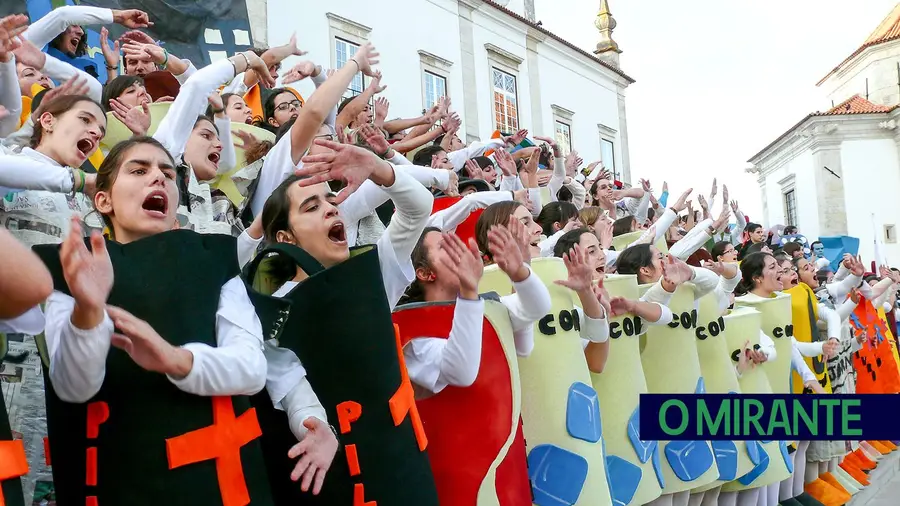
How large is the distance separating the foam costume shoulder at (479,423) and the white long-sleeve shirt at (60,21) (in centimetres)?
300

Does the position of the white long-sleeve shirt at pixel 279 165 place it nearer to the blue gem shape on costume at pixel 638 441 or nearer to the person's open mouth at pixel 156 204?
the person's open mouth at pixel 156 204

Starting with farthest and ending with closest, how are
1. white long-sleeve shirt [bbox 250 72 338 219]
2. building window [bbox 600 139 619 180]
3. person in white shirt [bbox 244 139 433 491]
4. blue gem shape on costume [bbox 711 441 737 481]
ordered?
1. building window [bbox 600 139 619 180]
2. blue gem shape on costume [bbox 711 441 737 481]
3. white long-sleeve shirt [bbox 250 72 338 219]
4. person in white shirt [bbox 244 139 433 491]

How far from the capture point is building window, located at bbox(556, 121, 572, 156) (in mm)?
24781

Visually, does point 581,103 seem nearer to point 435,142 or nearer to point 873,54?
point 873,54

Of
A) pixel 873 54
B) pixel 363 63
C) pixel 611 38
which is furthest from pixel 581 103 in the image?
pixel 363 63

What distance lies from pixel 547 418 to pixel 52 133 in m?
2.17

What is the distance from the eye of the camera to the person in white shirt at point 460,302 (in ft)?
9.16

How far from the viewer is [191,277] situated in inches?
82.4

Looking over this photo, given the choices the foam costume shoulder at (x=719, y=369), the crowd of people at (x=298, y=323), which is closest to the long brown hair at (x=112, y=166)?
the crowd of people at (x=298, y=323)

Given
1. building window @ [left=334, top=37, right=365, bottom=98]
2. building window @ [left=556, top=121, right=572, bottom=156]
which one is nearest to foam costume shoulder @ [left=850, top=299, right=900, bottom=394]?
building window @ [left=334, top=37, right=365, bottom=98]

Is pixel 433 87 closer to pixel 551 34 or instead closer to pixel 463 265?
pixel 551 34

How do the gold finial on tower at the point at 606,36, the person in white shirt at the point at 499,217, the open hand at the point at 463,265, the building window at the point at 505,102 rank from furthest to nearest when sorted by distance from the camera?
the gold finial on tower at the point at 606,36
the building window at the point at 505,102
the person in white shirt at the point at 499,217
the open hand at the point at 463,265

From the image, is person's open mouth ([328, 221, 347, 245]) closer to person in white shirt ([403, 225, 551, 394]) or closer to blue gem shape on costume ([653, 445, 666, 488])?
person in white shirt ([403, 225, 551, 394])

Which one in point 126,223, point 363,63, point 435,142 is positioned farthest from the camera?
point 435,142
